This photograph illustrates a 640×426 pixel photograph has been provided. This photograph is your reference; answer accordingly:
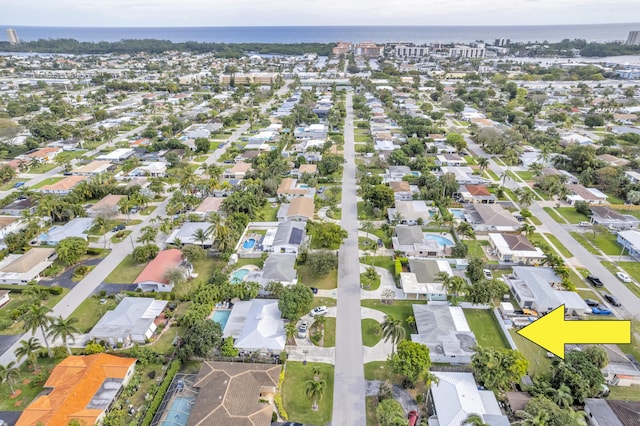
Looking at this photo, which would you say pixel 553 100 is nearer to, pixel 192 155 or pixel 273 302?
pixel 192 155

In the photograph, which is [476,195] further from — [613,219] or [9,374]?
[9,374]

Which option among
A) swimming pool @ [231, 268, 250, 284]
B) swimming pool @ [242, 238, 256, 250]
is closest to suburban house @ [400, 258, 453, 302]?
swimming pool @ [231, 268, 250, 284]

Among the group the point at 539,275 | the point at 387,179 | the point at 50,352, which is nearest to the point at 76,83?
the point at 387,179

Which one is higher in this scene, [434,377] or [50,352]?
[434,377]

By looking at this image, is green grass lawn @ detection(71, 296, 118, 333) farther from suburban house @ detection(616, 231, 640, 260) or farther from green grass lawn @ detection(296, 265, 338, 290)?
suburban house @ detection(616, 231, 640, 260)

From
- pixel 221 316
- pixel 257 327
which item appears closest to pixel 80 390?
pixel 221 316

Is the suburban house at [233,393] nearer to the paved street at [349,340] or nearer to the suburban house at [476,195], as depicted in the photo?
the paved street at [349,340]
